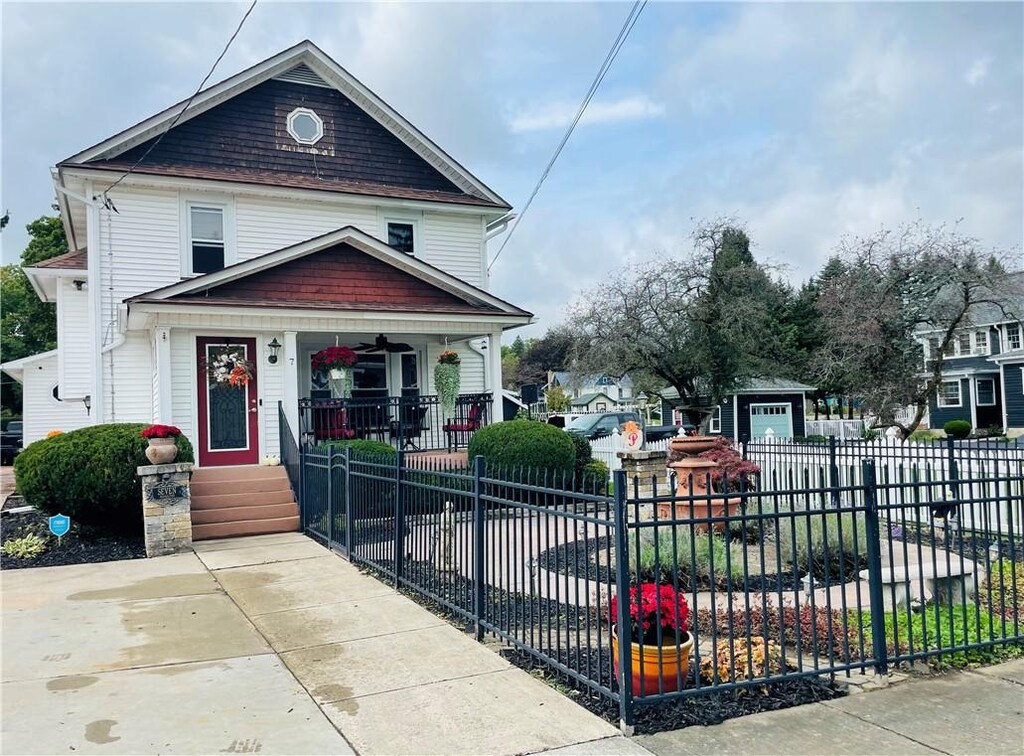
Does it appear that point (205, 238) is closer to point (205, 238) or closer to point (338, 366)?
point (205, 238)

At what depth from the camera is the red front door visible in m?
14.6

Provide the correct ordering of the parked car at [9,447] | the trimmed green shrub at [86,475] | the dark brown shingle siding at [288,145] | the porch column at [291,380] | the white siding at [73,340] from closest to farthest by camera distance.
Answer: the trimmed green shrub at [86,475] → the porch column at [291,380] → the white siding at [73,340] → the dark brown shingle siding at [288,145] → the parked car at [9,447]

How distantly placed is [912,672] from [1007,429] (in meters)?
37.4

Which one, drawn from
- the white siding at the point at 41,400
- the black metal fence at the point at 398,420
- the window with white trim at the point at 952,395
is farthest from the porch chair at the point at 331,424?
the window with white trim at the point at 952,395

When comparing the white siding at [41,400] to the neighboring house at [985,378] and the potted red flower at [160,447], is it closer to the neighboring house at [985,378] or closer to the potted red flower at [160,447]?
the potted red flower at [160,447]

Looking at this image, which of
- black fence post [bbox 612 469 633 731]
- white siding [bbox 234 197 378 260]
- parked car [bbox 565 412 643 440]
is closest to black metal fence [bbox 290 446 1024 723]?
black fence post [bbox 612 469 633 731]

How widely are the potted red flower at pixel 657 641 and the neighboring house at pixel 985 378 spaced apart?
36.2 m

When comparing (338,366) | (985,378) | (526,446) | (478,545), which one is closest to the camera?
(478,545)

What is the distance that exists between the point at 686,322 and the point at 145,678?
26.7 meters

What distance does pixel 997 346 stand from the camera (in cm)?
4019

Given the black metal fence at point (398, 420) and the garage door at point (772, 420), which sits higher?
the black metal fence at point (398, 420)

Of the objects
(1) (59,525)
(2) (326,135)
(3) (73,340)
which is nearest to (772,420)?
(2) (326,135)

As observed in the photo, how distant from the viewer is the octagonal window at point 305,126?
18.1 metres

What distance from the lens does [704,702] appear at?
4684mm
